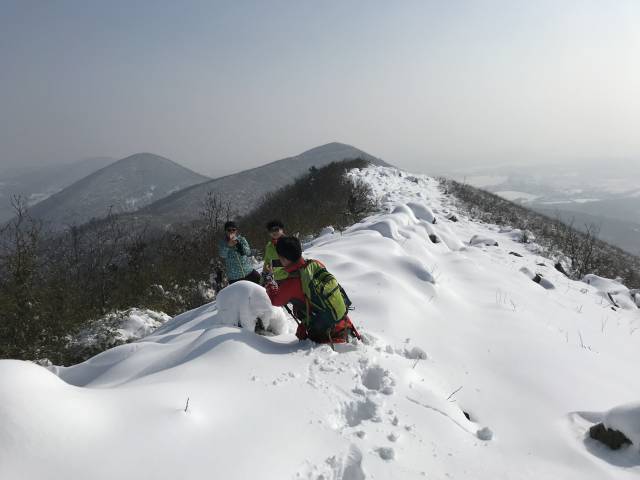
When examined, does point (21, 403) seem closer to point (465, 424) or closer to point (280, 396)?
point (280, 396)

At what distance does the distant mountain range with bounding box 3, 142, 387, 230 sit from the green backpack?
108ft

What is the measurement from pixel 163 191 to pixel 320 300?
200 metres

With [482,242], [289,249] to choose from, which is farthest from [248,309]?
[482,242]

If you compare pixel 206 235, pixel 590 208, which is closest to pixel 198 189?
pixel 206 235

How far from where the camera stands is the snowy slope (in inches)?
A: 75.3

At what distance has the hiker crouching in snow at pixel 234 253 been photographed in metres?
6.43

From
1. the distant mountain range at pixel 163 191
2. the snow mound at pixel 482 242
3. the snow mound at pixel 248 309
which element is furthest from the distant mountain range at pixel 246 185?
the snow mound at pixel 248 309

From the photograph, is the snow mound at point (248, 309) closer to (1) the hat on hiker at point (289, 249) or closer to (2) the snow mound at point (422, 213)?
(1) the hat on hiker at point (289, 249)

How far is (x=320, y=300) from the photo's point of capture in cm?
391

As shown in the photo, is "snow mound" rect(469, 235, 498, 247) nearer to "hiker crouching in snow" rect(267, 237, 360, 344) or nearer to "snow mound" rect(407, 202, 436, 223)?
"snow mound" rect(407, 202, 436, 223)

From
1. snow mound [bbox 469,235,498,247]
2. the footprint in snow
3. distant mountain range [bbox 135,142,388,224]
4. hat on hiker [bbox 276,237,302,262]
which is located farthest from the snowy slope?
distant mountain range [bbox 135,142,388,224]

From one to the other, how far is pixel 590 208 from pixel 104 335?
184982 mm

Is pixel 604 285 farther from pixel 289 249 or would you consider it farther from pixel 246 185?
pixel 246 185

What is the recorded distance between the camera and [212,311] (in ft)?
18.0
